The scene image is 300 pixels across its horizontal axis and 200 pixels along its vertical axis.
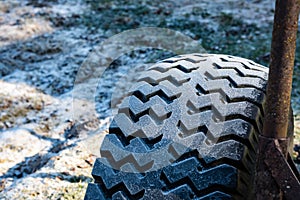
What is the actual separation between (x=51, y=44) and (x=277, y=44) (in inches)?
199

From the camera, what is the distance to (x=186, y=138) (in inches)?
57.1

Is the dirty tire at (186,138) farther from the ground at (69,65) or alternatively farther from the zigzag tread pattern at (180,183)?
the ground at (69,65)

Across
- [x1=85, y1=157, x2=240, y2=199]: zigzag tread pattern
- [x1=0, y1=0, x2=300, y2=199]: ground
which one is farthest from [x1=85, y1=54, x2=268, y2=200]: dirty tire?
[x1=0, y1=0, x2=300, y2=199]: ground

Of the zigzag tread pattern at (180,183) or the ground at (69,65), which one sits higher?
the zigzag tread pattern at (180,183)

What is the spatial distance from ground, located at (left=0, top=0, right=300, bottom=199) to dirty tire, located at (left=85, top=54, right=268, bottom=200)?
121 centimetres

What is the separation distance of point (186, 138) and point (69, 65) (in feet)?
13.5

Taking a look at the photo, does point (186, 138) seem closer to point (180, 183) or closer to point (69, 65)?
point (180, 183)

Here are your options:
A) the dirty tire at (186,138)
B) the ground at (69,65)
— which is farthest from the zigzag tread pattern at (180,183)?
the ground at (69,65)

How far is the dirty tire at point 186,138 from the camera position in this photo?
1396 millimetres

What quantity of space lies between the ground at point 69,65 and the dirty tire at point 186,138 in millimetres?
1206

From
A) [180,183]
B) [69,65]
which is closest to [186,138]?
[180,183]

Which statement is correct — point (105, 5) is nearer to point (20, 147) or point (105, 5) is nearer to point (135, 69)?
point (135, 69)

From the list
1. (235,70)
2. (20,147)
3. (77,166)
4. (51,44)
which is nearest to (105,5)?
(51,44)

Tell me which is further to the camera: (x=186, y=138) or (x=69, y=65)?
(x=69, y=65)
